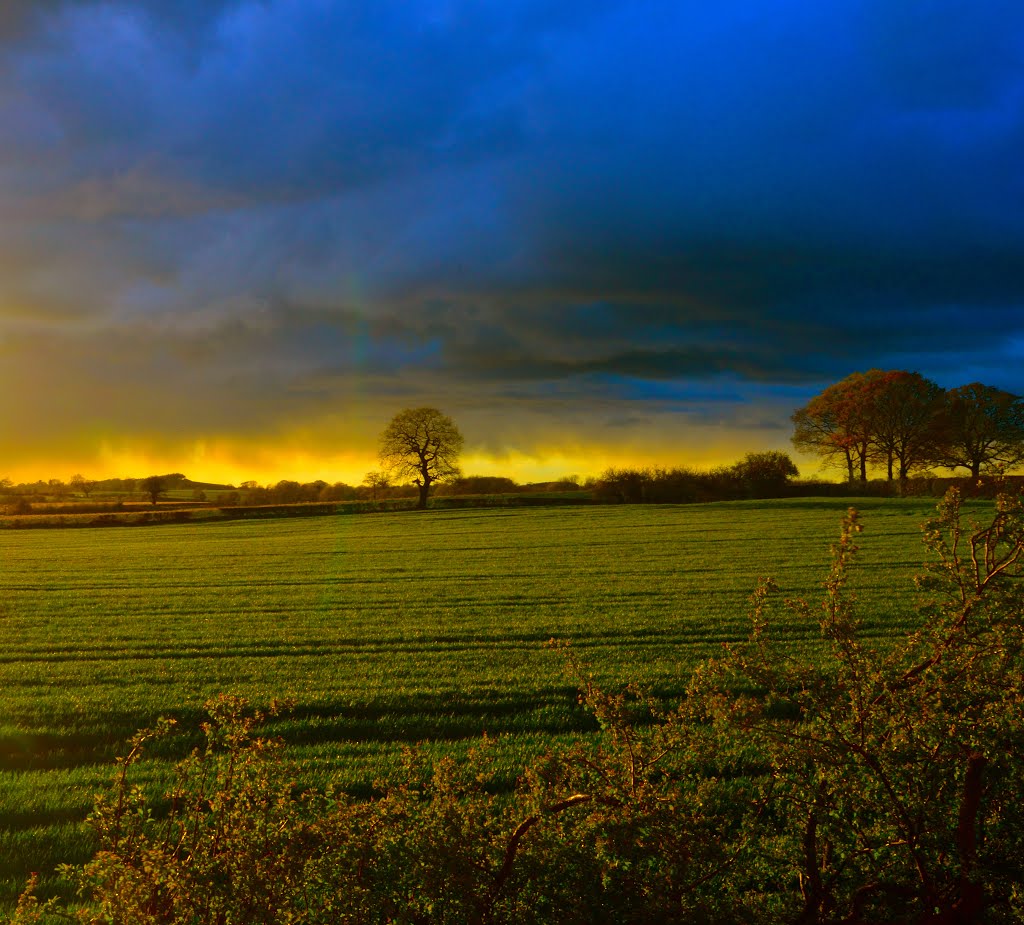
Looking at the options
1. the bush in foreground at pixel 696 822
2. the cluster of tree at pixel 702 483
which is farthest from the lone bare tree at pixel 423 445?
the bush in foreground at pixel 696 822

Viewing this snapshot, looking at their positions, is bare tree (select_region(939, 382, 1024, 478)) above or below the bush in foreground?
above

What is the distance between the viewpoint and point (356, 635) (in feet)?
49.9

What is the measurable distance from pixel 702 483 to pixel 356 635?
55155 millimetres

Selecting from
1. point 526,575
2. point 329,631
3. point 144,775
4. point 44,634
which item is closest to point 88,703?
point 144,775

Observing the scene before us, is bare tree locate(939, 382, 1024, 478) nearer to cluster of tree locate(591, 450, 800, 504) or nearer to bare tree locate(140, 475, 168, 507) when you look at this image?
cluster of tree locate(591, 450, 800, 504)

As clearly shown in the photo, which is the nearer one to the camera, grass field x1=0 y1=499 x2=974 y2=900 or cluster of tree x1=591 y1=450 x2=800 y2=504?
grass field x1=0 y1=499 x2=974 y2=900

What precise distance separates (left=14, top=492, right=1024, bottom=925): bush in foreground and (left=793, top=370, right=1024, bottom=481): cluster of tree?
201 feet

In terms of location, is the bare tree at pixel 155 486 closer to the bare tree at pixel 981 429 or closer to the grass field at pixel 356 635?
the grass field at pixel 356 635

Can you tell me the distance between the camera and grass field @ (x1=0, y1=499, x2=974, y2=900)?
866cm

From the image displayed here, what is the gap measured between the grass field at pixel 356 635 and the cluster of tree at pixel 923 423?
26.6m

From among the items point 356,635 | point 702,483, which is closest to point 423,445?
point 702,483

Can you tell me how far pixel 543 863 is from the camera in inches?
119

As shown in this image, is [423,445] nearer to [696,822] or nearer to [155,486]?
[155,486]

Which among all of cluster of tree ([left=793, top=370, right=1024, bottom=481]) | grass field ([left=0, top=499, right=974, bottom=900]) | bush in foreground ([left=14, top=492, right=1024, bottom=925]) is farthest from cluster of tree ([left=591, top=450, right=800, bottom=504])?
bush in foreground ([left=14, top=492, right=1024, bottom=925])
